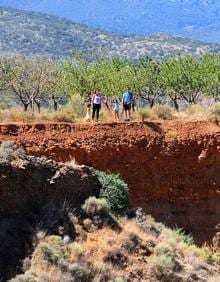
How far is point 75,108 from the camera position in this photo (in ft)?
102

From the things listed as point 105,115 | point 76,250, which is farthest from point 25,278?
point 105,115

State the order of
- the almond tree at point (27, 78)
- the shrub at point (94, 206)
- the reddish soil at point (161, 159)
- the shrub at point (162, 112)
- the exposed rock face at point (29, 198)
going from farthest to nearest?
the almond tree at point (27, 78), the shrub at point (162, 112), the reddish soil at point (161, 159), the shrub at point (94, 206), the exposed rock face at point (29, 198)

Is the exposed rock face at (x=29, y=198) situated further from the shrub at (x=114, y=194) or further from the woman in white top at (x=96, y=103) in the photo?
the woman in white top at (x=96, y=103)

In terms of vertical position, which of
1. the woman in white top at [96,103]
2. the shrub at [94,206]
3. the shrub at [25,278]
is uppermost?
the woman in white top at [96,103]

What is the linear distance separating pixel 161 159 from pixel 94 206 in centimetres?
1140

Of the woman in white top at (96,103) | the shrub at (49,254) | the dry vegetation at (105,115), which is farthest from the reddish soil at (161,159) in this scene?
the shrub at (49,254)

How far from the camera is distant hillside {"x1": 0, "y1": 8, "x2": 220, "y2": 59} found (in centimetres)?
15538

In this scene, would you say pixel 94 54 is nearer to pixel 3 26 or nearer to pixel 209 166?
pixel 209 166

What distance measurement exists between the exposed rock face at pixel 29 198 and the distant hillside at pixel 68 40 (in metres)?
129

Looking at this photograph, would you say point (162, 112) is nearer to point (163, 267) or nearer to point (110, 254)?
point (163, 267)

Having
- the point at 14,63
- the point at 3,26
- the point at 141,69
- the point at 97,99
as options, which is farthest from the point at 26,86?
the point at 3,26

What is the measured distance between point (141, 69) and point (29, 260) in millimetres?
38864

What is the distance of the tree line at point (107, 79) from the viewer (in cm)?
4834

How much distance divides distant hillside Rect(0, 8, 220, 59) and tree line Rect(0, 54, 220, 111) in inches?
3697
